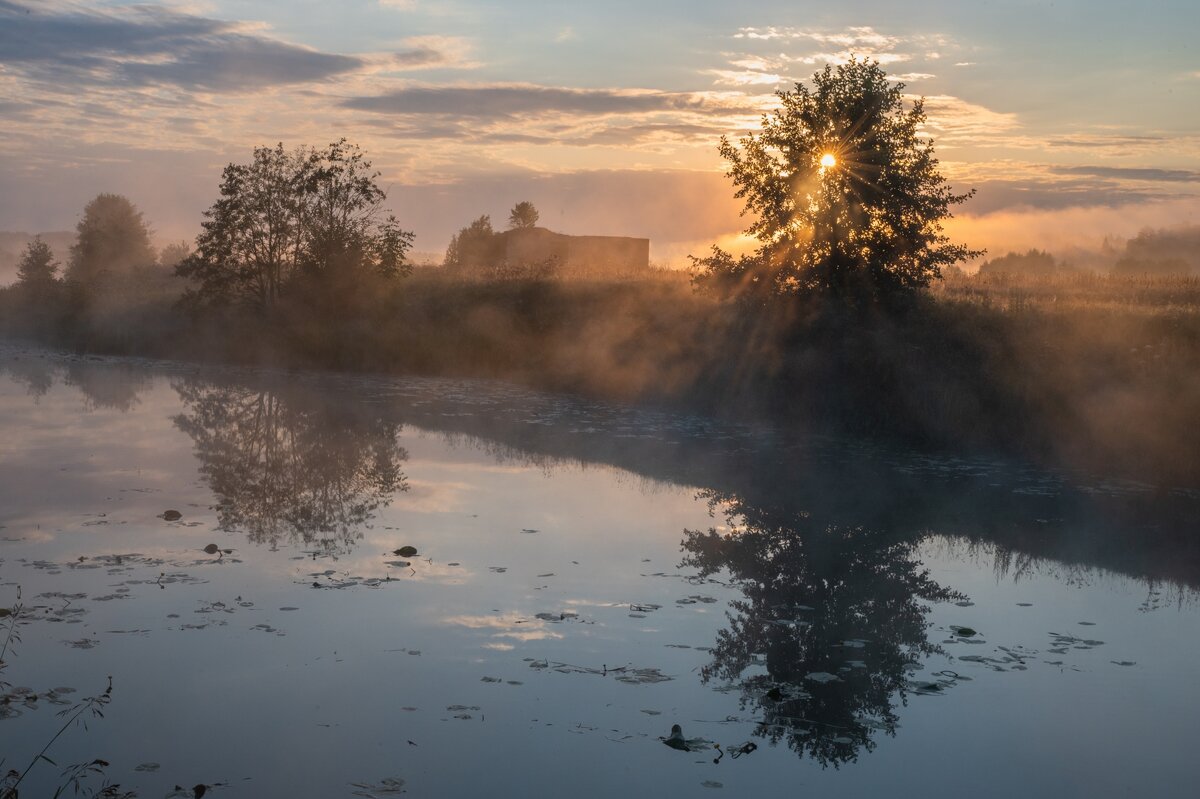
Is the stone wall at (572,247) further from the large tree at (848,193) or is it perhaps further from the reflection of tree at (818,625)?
the reflection of tree at (818,625)

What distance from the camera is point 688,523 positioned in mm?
16250

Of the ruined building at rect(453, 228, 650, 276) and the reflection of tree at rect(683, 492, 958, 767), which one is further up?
the ruined building at rect(453, 228, 650, 276)

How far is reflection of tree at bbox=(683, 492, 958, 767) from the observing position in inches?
339

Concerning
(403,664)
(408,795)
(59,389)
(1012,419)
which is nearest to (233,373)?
(59,389)

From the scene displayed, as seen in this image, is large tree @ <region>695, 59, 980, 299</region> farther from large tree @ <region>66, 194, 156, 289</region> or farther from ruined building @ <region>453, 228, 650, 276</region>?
large tree @ <region>66, 194, 156, 289</region>

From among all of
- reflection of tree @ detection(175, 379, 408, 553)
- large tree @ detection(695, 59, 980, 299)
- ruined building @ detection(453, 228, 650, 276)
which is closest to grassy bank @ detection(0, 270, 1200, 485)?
large tree @ detection(695, 59, 980, 299)

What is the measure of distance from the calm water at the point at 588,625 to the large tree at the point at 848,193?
932 centimetres

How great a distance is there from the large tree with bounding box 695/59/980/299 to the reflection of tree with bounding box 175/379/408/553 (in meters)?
12.2

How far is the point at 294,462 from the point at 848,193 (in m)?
16.7

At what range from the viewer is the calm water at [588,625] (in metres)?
7.66

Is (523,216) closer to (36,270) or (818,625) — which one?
(36,270)

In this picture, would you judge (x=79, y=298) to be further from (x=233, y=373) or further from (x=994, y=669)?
(x=994, y=669)

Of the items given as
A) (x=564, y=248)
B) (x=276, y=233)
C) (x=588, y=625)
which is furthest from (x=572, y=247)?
(x=588, y=625)

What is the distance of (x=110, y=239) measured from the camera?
92875 mm
